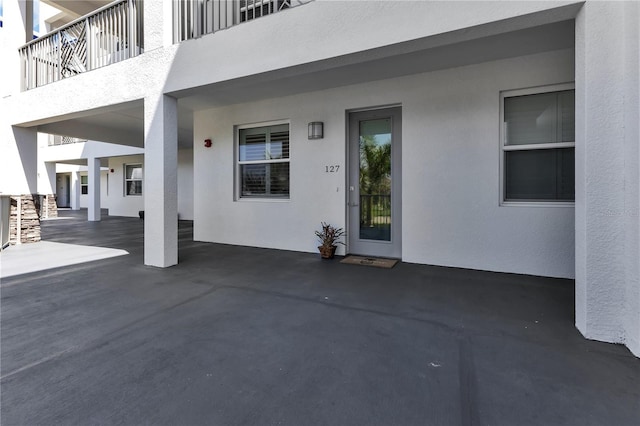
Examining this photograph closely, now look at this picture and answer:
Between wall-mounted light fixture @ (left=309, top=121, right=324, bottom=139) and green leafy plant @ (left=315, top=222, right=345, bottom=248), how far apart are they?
1.50 m

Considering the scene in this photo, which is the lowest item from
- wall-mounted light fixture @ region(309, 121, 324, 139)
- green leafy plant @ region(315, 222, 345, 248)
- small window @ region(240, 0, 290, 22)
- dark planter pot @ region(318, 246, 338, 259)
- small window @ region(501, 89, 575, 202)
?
dark planter pot @ region(318, 246, 338, 259)

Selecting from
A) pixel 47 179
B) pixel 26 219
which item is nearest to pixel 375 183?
pixel 26 219

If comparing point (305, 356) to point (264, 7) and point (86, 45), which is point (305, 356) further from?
point (86, 45)

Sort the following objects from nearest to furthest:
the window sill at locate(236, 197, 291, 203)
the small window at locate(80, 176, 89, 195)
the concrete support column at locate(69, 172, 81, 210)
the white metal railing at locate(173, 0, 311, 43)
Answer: the white metal railing at locate(173, 0, 311, 43) < the window sill at locate(236, 197, 291, 203) < the concrete support column at locate(69, 172, 81, 210) < the small window at locate(80, 176, 89, 195)

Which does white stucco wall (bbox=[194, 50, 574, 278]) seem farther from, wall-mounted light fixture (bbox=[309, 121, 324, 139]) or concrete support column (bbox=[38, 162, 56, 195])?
concrete support column (bbox=[38, 162, 56, 195])

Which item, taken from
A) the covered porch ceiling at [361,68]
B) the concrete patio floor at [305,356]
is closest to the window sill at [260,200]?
the covered porch ceiling at [361,68]

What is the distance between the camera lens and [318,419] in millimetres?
1446

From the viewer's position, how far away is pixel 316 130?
5125 millimetres

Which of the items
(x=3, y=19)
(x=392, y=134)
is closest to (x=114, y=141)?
(x=3, y=19)

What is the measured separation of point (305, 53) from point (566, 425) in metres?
3.48

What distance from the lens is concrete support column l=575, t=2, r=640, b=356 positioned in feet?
6.82

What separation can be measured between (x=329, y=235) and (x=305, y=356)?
9.96ft

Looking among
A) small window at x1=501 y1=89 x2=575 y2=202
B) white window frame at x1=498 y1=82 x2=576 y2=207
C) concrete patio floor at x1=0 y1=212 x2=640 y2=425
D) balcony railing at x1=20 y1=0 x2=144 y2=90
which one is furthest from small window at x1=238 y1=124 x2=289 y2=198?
small window at x1=501 y1=89 x2=575 y2=202

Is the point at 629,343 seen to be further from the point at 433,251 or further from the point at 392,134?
the point at 392,134
